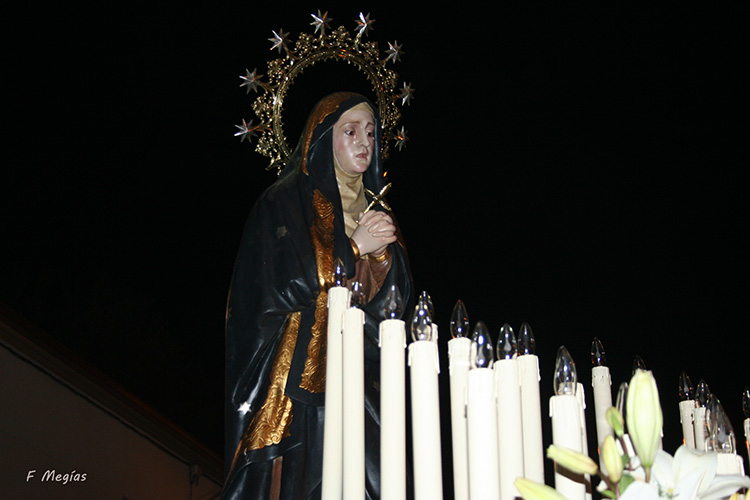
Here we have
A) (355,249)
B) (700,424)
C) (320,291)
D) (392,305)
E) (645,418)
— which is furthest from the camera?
(355,249)

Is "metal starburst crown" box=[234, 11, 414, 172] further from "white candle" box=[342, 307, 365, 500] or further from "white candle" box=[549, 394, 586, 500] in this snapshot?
"white candle" box=[549, 394, 586, 500]

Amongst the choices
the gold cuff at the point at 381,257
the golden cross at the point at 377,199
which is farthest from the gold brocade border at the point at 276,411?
the golden cross at the point at 377,199

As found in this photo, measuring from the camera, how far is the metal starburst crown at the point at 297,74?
2.73m

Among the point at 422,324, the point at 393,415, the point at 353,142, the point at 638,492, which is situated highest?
the point at 353,142

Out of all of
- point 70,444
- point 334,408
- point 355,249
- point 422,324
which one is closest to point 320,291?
point 355,249

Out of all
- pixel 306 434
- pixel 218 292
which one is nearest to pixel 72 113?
pixel 218 292

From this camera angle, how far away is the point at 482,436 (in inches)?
33.3

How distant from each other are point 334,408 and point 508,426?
0.28m

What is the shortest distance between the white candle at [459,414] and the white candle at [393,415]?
0.07 meters

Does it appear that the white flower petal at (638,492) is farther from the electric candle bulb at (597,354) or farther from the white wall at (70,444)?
the white wall at (70,444)

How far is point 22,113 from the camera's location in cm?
399

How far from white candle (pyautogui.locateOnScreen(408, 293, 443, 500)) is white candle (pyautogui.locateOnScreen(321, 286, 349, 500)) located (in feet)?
0.60

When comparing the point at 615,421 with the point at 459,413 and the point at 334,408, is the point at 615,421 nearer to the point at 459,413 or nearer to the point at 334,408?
the point at 459,413

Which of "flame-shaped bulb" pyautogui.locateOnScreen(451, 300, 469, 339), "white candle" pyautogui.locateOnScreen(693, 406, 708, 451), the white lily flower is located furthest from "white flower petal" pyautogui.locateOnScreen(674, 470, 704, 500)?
"white candle" pyautogui.locateOnScreen(693, 406, 708, 451)
